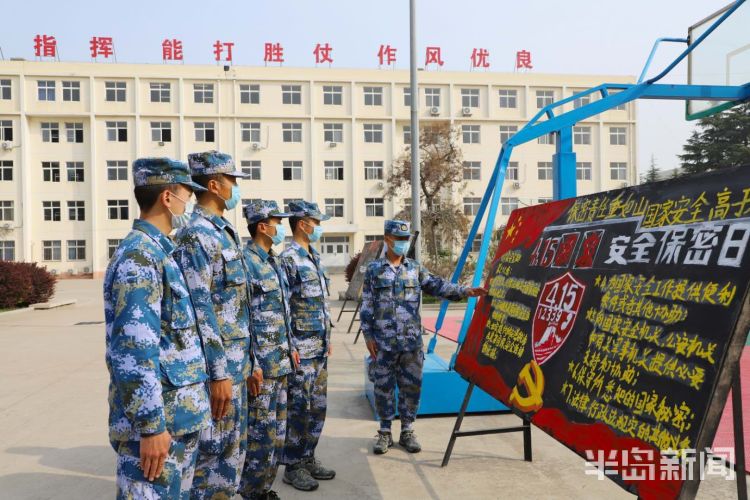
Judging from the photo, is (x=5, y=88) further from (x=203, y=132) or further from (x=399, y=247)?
(x=399, y=247)

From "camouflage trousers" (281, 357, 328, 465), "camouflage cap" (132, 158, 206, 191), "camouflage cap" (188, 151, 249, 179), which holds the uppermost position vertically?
"camouflage cap" (188, 151, 249, 179)

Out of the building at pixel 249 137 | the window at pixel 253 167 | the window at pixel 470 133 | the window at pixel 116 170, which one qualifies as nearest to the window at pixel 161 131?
the building at pixel 249 137

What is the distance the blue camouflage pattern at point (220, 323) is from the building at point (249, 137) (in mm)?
30902

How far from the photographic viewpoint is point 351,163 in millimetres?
35250

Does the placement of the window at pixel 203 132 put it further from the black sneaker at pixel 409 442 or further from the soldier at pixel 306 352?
the black sneaker at pixel 409 442

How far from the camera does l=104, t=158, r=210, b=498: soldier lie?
192 cm

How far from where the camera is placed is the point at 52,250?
34.0 m

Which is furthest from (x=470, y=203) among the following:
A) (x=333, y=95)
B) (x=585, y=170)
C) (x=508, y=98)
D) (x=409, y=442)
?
(x=409, y=442)

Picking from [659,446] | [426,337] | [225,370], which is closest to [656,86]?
[659,446]

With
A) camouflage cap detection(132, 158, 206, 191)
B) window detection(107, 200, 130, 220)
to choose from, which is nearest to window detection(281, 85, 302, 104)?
window detection(107, 200, 130, 220)

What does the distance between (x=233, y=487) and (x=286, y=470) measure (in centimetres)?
112

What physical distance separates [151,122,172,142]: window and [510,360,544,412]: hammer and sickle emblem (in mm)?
34396

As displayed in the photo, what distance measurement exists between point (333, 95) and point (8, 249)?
21345mm

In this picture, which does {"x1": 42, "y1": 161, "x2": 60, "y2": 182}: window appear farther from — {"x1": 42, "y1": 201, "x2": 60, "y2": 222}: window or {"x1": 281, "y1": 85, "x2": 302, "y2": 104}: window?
{"x1": 281, "y1": 85, "x2": 302, "y2": 104}: window
